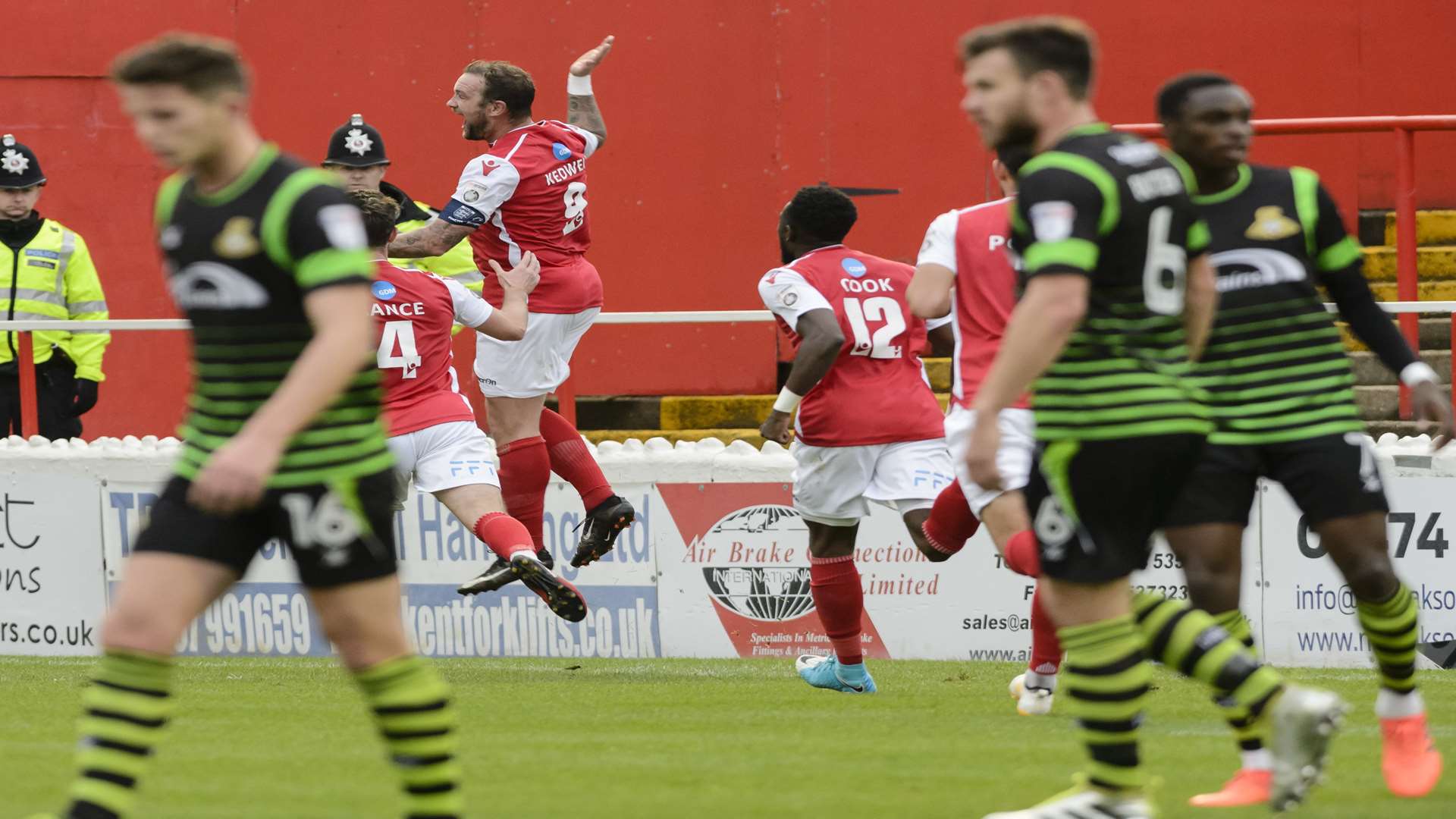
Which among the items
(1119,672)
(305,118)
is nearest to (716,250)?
(305,118)

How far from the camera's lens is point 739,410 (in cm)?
1254

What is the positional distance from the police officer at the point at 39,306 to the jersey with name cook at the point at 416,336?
10.2ft

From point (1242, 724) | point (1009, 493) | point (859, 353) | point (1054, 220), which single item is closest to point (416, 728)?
point (1054, 220)

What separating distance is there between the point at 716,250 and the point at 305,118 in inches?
105

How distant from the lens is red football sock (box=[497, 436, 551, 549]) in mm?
9633

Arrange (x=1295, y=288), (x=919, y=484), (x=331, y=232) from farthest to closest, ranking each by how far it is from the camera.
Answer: (x=919, y=484) → (x=1295, y=288) → (x=331, y=232)

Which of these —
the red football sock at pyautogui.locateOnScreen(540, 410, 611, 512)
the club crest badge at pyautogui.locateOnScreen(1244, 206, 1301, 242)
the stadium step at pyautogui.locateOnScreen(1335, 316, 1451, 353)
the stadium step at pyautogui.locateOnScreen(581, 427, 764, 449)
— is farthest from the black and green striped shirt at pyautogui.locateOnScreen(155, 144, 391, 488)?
the stadium step at pyautogui.locateOnScreen(581, 427, 764, 449)

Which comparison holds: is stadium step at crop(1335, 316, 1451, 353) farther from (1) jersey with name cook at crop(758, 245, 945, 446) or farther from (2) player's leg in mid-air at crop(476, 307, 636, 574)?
(2) player's leg in mid-air at crop(476, 307, 636, 574)

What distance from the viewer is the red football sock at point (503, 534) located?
28.1 ft

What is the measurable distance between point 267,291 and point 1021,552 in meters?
3.33

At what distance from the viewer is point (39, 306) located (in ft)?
37.0

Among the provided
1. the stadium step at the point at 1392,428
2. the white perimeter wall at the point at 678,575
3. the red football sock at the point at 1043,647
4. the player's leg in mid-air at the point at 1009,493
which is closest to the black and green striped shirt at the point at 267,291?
the player's leg in mid-air at the point at 1009,493

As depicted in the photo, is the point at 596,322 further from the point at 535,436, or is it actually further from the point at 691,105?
the point at 691,105

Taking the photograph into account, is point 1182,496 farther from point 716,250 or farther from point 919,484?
point 716,250
